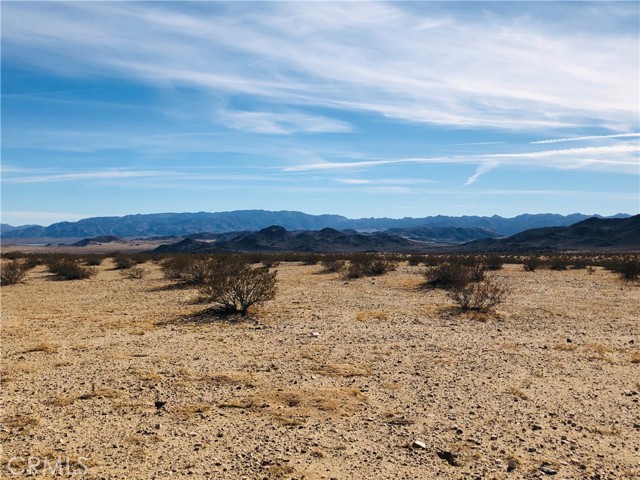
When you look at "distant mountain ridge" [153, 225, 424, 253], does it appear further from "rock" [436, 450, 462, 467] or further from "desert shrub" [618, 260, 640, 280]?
"rock" [436, 450, 462, 467]

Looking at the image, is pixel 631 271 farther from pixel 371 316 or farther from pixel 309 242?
pixel 309 242

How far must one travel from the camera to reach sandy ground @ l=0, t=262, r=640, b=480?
18.9 ft

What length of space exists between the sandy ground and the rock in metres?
0.03

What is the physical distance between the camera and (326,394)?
7.89m

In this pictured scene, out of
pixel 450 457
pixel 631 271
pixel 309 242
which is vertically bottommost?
pixel 450 457

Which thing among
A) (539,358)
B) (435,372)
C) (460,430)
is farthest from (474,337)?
(460,430)

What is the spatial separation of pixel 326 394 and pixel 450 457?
2.51 m

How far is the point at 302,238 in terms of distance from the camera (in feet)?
477

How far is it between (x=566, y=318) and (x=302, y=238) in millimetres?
131611

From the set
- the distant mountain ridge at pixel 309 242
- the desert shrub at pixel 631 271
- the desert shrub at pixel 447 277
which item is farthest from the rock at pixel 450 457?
the distant mountain ridge at pixel 309 242

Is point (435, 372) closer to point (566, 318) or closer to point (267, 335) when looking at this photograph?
point (267, 335)

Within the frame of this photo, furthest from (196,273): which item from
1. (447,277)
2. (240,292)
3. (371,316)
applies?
(371,316)

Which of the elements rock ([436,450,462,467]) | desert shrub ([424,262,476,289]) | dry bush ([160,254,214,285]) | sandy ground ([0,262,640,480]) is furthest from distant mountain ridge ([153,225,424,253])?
rock ([436,450,462,467])

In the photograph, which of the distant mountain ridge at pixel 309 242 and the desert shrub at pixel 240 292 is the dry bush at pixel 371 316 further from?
the distant mountain ridge at pixel 309 242
